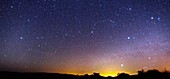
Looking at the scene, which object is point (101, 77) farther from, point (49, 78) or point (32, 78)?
point (32, 78)

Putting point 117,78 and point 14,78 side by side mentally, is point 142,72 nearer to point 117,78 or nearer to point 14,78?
point 117,78

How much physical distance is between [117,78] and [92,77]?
3.54 m

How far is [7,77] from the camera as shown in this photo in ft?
97.3

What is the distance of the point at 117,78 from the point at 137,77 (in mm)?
2793

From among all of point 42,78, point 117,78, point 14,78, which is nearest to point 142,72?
point 117,78

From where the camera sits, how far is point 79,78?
31.8 meters

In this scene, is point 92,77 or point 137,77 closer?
point 137,77

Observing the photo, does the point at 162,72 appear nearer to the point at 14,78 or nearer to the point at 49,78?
the point at 49,78

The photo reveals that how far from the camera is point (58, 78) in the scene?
1273 inches

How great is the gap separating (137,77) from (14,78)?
16.5 m

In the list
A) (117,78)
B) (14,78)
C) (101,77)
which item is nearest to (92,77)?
(101,77)

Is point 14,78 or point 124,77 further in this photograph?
point 124,77

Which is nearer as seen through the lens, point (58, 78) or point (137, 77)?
point (137, 77)

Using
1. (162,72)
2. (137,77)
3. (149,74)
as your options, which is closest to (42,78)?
(137,77)
